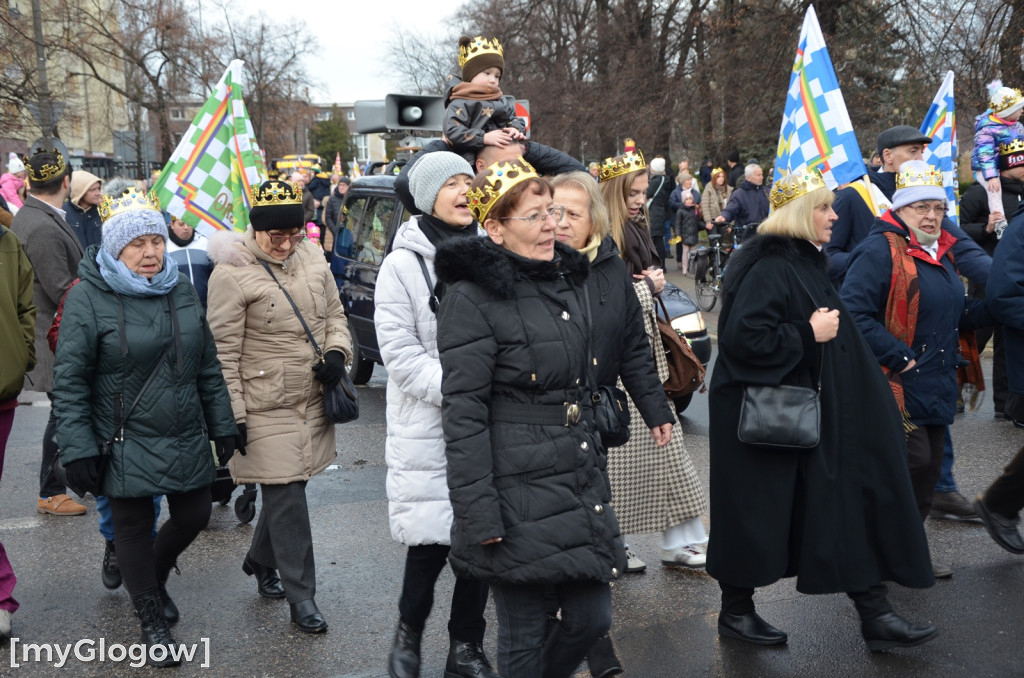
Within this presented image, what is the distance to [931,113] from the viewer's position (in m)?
7.82

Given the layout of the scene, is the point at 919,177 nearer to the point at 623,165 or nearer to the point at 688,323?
the point at 623,165

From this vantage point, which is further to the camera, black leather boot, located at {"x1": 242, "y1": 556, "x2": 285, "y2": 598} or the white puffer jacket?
black leather boot, located at {"x1": 242, "y1": 556, "x2": 285, "y2": 598}

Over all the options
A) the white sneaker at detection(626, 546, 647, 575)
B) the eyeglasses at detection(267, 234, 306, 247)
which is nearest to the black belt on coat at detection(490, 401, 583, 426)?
the eyeglasses at detection(267, 234, 306, 247)

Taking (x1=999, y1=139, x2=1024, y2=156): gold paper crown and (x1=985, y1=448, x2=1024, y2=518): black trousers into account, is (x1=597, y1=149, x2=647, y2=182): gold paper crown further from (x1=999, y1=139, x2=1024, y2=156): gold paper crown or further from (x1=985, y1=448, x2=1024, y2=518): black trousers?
(x1=999, y1=139, x2=1024, y2=156): gold paper crown

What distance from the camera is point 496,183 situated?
3377 millimetres

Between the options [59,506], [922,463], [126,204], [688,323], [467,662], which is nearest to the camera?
[467,662]

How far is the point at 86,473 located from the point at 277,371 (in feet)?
3.03

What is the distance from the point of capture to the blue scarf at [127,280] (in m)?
4.21

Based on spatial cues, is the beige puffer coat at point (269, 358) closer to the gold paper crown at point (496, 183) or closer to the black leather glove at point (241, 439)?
the black leather glove at point (241, 439)

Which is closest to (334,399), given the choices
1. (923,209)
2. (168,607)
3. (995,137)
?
(168,607)

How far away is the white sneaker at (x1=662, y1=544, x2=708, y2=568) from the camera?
5191 millimetres

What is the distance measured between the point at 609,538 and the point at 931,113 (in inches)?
227

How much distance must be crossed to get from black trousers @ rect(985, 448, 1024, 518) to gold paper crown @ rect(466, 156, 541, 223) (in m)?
3.20

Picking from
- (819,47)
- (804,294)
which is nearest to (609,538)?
(804,294)
